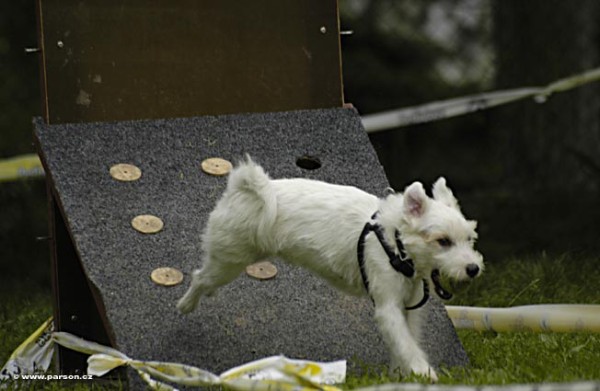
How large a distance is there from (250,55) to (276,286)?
1.65m

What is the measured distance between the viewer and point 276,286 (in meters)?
5.50

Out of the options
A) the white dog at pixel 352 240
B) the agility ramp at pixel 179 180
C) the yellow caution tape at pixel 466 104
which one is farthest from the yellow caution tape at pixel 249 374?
the yellow caution tape at pixel 466 104

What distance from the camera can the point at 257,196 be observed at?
16.4 feet

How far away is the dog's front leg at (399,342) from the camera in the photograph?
15.5 ft

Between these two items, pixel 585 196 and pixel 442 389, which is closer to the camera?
pixel 442 389

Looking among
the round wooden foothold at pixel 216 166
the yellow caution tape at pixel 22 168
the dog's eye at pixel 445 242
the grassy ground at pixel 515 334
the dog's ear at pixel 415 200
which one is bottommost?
the grassy ground at pixel 515 334

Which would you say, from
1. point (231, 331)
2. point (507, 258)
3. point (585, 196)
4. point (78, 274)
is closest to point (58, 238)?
point (78, 274)

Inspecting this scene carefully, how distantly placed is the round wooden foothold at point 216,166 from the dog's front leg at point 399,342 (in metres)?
1.38

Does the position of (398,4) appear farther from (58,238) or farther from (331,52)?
(58,238)

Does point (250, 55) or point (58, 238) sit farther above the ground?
point (250, 55)

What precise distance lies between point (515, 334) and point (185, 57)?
91.6 inches

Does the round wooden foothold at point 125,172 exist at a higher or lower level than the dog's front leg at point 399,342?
higher

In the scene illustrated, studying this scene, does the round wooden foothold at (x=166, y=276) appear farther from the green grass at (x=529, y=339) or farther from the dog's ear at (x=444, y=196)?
the dog's ear at (x=444, y=196)

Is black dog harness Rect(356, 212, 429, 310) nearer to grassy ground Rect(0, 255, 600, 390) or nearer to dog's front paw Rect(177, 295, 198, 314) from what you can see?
grassy ground Rect(0, 255, 600, 390)
